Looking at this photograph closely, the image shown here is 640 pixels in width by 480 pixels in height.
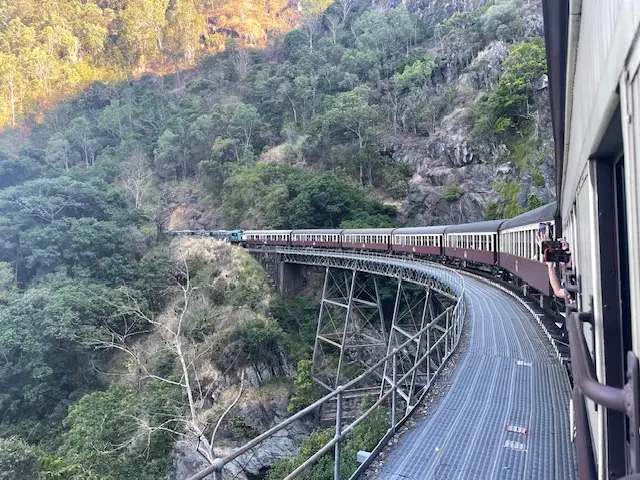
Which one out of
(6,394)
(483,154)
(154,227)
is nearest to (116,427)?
(6,394)

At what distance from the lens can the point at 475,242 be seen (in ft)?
44.6

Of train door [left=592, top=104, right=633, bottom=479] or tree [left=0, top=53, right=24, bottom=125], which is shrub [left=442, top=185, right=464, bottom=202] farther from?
tree [left=0, top=53, right=24, bottom=125]

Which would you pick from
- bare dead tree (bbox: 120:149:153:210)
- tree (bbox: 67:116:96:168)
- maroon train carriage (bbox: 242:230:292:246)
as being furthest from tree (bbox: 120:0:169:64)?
maroon train carriage (bbox: 242:230:292:246)

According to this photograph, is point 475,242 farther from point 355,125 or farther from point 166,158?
point 166,158

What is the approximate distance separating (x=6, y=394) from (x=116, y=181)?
26673 millimetres

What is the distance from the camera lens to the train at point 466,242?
25.0ft

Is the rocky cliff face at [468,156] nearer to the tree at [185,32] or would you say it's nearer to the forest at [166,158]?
the forest at [166,158]

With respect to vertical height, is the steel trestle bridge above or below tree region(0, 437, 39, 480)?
above

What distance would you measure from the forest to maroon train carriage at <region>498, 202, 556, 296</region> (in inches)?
302

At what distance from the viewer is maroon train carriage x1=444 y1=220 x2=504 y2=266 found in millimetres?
12359

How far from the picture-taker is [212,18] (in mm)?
67875

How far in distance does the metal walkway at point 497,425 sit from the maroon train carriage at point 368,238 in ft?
43.6

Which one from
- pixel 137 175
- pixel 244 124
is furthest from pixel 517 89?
pixel 137 175

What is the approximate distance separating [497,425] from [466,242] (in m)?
10.8
